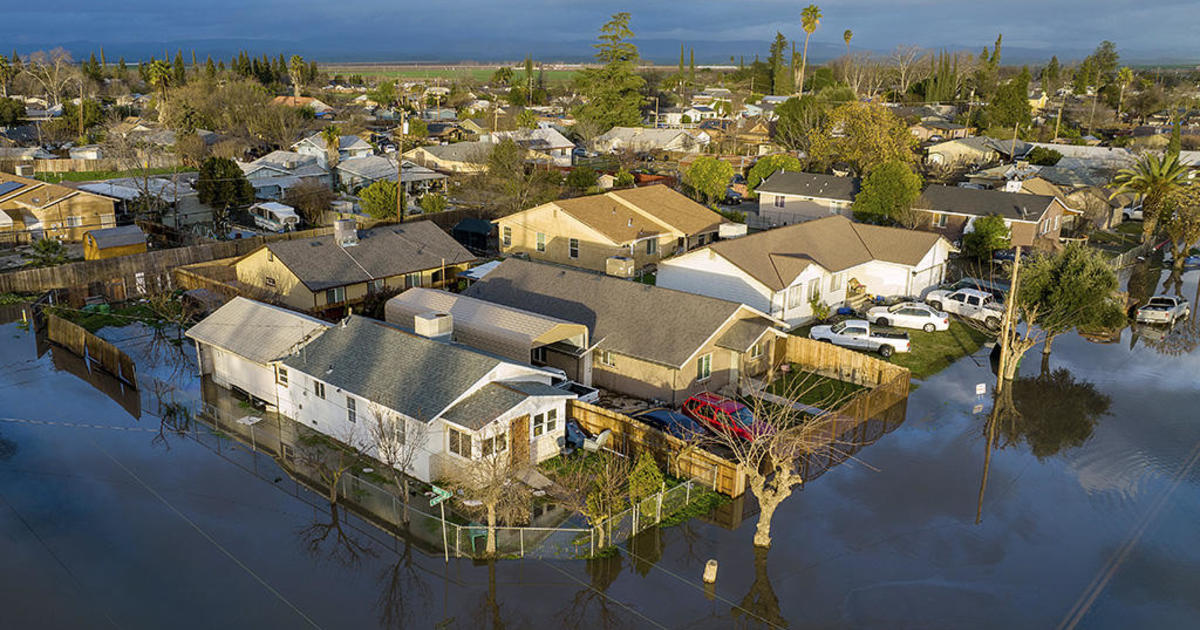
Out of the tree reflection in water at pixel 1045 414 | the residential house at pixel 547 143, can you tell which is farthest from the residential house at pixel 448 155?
the tree reflection in water at pixel 1045 414

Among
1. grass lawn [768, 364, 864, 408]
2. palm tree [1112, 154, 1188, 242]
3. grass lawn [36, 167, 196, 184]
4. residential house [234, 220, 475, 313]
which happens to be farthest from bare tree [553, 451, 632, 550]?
grass lawn [36, 167, 196, 184]

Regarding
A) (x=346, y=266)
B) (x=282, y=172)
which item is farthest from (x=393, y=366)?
(x=282, y=172)

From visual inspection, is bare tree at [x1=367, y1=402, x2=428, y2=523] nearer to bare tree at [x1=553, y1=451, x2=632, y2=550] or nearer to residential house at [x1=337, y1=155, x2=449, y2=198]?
bare tree at [x1=553, y1=451, x2=632, y2=550]

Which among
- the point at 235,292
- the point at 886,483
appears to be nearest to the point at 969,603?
the point at 886,483

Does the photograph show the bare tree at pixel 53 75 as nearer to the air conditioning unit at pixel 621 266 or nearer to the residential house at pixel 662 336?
the air conditioning unit at pixel 621 266

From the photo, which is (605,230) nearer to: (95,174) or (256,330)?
(256,330)

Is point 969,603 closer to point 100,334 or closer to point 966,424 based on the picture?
point 966,424
